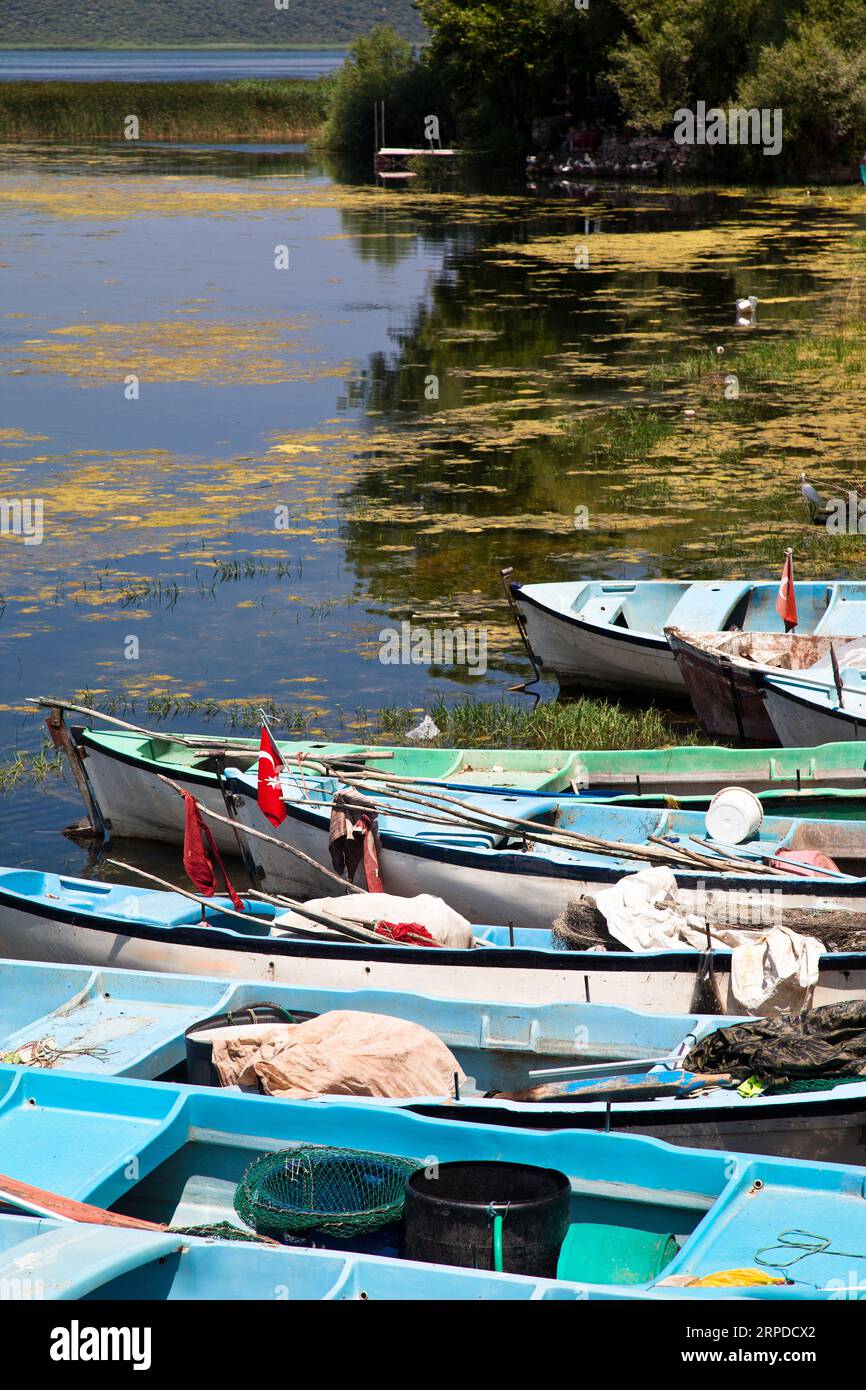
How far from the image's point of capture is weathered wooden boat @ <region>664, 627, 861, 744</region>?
11.9m

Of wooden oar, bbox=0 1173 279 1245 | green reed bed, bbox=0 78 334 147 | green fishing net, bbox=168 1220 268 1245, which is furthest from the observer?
green reed bed, bbox=0 78 334 147

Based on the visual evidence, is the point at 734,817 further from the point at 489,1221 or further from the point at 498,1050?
the point at 489,1221

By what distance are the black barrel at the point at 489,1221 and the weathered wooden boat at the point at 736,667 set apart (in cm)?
656

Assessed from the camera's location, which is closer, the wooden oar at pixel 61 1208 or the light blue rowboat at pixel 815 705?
the wooden oar at pixel 61 1208

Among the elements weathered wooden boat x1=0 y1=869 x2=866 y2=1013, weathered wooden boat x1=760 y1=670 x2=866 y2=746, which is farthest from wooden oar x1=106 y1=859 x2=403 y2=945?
weathered wooden boat x1=760 y1=670 x2=866 y2=746

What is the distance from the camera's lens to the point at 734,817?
965cm

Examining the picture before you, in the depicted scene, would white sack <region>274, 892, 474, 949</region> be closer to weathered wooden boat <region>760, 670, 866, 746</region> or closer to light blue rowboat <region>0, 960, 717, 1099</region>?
light blue rowboat <region>0, 960, 717, 1099</region>

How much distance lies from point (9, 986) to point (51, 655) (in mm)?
6921

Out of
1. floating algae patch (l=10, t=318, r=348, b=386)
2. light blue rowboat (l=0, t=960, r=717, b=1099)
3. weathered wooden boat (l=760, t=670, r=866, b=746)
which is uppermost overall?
floating algae patch (l=10, t=318, r=348, b=386)

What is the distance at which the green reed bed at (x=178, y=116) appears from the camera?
250 feet

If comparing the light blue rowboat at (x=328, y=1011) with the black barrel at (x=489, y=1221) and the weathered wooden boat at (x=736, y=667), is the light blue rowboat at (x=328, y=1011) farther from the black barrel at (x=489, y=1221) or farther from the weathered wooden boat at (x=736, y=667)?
the weathered wooden boat at (x=736, y=667)

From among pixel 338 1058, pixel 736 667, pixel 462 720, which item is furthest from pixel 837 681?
pixel 338 1058

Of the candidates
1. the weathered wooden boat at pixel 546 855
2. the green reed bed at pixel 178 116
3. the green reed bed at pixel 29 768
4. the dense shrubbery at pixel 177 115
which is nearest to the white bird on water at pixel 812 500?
the weathered wooden boat at pixel 546 855

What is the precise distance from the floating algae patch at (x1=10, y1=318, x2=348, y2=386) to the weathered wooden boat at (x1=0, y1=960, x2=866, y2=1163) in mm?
17896
